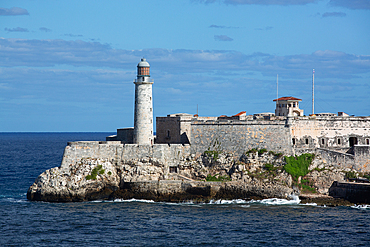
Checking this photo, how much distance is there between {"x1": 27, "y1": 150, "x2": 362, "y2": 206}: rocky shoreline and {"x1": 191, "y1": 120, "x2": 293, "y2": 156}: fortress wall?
4.42ft

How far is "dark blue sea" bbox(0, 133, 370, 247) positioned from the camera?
1452 inches

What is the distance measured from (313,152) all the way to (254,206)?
1073cm

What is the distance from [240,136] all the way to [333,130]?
11293 millimetres

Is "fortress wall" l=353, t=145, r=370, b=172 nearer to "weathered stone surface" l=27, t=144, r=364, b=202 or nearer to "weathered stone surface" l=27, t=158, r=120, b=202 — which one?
"weathered stone surface" l=27, t=144, r=364, b=202

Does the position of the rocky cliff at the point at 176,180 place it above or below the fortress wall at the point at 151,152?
below

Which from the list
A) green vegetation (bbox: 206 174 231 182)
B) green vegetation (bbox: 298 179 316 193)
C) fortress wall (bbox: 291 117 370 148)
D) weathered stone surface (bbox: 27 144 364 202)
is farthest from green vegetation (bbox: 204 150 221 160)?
fortress wall (bbox: 291 117 370 148)

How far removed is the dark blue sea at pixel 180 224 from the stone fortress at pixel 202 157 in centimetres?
194

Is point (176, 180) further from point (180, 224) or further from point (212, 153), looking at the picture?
point (180, 224)

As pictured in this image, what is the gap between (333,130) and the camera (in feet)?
187

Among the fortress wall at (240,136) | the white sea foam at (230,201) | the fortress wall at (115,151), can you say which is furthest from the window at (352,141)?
the fortress wall at (115,151)

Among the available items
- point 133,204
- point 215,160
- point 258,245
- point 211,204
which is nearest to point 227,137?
point 215,160

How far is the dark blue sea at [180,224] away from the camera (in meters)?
36.9

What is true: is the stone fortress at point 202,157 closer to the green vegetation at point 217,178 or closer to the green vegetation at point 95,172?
the green vegetation at point 95,172

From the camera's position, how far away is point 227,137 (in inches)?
2167
